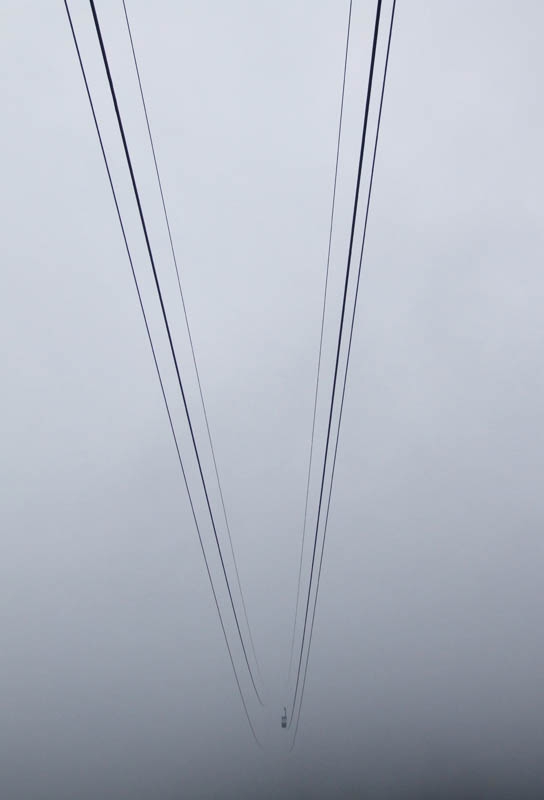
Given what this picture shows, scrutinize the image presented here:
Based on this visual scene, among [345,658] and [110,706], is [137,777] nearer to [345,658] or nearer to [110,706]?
[110,706]

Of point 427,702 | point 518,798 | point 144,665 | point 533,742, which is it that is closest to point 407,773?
point 518,798

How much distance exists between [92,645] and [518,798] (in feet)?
178

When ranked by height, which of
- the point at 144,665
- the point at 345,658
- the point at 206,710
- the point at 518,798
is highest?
the point at 144,665

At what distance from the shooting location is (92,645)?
122 ft

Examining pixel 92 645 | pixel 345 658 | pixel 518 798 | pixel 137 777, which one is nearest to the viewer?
pixel 92 645

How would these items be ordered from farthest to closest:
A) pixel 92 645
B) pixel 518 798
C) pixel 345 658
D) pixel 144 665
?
pixel 518 798
pixel 345 658
pixel 144 665
pixel 92 645

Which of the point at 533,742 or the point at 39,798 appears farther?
the point at 533,742

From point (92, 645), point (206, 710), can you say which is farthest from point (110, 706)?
point (92, 645)

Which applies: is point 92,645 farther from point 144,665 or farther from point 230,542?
point 230,542

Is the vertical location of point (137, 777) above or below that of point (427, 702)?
below

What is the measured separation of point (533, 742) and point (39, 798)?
4258 centimetres

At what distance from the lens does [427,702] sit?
5284 centimetres

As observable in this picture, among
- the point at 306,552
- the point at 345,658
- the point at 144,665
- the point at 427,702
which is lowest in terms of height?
the point at 427,702

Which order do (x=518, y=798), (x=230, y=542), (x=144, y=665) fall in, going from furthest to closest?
(x=518, y=798) < (x=144, y=665) < (x=230, y=542)
